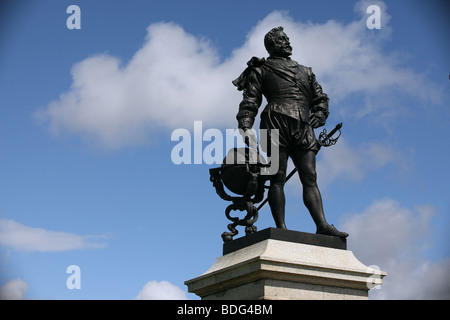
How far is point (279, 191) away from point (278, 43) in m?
2.38

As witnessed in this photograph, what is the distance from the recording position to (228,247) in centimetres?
1107

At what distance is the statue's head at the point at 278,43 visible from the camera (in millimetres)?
11570

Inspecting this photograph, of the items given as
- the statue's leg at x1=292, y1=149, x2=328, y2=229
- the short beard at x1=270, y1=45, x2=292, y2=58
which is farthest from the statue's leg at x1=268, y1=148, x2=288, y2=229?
the short beard at x1=270, y1=45, x2=292, y2=58

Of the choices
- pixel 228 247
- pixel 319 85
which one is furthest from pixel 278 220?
pixel 319 85

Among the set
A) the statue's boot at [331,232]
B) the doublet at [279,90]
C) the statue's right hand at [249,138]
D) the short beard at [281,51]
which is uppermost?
the short beard at [281,51]

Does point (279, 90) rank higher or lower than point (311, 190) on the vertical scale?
higher

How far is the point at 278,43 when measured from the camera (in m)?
11.6

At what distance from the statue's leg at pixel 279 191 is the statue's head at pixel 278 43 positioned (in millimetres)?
1636

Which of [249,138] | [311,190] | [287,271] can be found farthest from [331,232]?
[249,138]

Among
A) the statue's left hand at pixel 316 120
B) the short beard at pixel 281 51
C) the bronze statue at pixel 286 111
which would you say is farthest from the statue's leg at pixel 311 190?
the short beard at pixel 281 51

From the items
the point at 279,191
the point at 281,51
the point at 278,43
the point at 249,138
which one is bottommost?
the point at 279,191

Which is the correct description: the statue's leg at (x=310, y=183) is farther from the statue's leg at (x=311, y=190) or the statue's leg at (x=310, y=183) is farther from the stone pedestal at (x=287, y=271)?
the stone pedestal at (x=287, y=271)

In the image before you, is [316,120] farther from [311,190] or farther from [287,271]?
[287,271]

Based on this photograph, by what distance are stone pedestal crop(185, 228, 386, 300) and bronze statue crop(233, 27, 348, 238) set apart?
0.42 m
